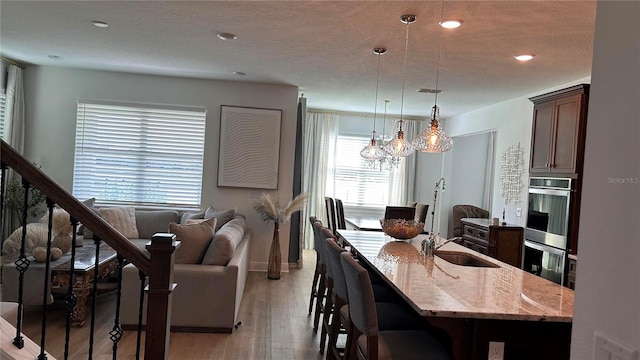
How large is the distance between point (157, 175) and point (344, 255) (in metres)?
4.69

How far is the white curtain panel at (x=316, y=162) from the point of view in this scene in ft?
27.8

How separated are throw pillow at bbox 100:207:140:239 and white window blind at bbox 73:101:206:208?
1.76ft

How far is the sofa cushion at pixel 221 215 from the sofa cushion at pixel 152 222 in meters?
0.43

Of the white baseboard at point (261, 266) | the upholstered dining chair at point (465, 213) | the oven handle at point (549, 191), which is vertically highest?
the oven handle at point (549, 191)

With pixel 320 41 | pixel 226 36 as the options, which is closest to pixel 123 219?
pixel 226 36

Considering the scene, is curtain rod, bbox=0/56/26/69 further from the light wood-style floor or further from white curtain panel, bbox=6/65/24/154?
the light wood-style floor

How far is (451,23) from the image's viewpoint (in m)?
3.41

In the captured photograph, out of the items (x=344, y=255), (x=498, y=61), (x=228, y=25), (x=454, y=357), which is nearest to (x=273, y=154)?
(x=228, y=25)

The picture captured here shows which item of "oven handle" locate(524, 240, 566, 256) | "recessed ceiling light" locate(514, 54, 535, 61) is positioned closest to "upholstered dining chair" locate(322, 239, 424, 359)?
"oven handle" locate(524, 240, 566, 256)

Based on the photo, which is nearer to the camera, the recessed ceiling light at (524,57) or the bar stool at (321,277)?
the bar stool at (321,277)

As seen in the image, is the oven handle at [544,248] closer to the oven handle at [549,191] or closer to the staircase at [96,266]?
the oven handle at [549,191]

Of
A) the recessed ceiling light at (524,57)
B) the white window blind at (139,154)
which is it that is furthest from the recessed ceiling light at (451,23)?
the white window blind at (139,154)

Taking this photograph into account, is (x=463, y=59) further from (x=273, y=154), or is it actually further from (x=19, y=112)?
(x=19, y=112)

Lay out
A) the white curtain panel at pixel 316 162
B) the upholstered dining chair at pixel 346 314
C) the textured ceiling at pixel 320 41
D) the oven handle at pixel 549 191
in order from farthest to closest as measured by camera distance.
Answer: the white curtain panel at pixel 316 162
the oven handle at pixel 549 191
the textured ceiling at pixel 320 41
the upholstered dining chair at pixel 346 314
